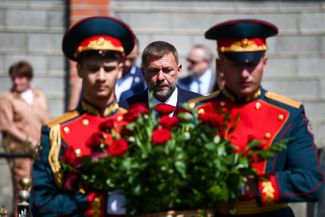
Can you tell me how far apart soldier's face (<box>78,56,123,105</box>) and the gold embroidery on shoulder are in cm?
29

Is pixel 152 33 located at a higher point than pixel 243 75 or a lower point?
higher

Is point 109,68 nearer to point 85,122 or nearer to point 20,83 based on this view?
point 85,122

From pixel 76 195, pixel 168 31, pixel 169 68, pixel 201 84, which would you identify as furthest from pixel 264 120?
pixel 168 31

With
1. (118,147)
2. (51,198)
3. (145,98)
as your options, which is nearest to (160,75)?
(145,98)

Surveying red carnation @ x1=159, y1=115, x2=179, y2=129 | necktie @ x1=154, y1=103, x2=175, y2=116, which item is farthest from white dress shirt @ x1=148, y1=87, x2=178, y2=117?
red carnation @ x1=159, y1=115, x2=179, y2=129

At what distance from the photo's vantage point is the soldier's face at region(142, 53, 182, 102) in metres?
9.61

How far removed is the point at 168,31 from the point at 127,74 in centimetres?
360

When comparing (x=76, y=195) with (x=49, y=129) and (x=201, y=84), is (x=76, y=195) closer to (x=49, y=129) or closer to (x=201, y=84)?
(x=49, y=129)

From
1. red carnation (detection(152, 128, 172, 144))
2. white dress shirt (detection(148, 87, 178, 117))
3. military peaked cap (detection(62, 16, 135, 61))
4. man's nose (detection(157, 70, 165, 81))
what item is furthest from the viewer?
man's nose (detection(157, 70, 165, 81))

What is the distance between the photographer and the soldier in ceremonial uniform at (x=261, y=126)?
24.5ft

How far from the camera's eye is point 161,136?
7.17m

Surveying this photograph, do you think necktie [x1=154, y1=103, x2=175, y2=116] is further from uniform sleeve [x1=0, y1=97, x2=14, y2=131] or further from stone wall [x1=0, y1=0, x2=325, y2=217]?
stone wall [x1=0, y1=0, x2=325, y2=217]

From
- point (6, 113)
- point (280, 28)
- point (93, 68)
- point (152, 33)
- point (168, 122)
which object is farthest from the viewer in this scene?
point (280, 28)

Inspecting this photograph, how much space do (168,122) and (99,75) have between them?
1.72ft
